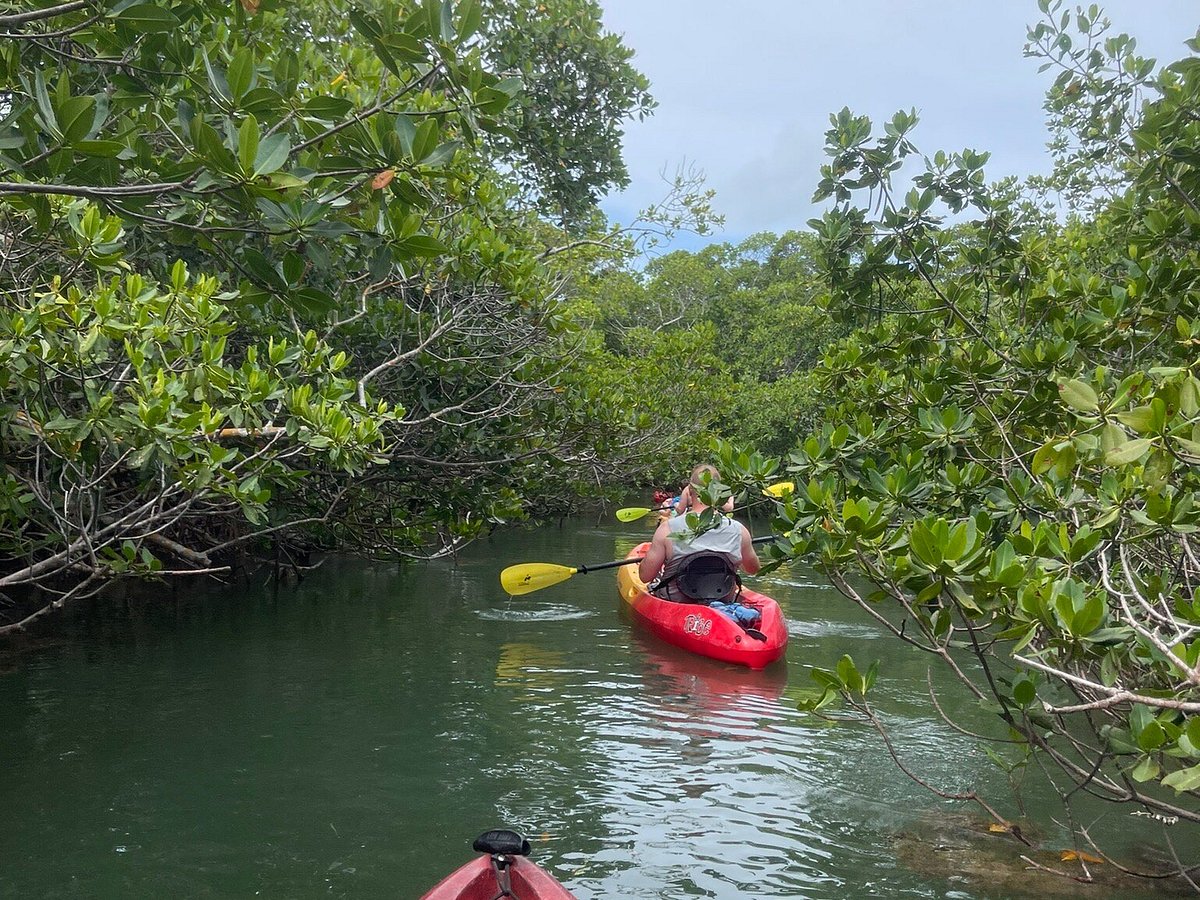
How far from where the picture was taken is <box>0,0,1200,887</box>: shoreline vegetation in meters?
2.78

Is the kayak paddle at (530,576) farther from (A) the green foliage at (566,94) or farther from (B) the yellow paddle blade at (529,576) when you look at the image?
(A) the green foliage at (566,94)

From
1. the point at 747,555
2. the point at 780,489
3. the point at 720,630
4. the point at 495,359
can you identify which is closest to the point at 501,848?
the point at 780,489

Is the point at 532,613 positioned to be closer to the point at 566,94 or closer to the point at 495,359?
the point at 495,359

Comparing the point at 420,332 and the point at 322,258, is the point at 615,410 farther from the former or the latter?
the point at 322,258

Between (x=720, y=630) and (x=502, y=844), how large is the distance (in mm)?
4558

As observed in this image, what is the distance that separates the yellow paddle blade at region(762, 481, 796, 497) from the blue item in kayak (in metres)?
3.12

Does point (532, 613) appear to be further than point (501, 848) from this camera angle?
Yes

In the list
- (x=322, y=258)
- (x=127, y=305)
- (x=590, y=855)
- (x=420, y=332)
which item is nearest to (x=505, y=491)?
(x=420, y=332)

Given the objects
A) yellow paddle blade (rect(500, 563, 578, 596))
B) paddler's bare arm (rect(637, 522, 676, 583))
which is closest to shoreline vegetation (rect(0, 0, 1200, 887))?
yellow paddle blade (rect(500, 563, 578, 596))

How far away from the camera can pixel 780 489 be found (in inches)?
187

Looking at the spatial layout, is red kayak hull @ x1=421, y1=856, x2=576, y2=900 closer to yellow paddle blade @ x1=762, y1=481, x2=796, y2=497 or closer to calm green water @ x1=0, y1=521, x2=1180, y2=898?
calm green water @ x1=0, y1=521, x2=1180, y2=898

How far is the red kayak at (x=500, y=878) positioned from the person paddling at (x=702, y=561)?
185 inches

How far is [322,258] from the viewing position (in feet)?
9.57

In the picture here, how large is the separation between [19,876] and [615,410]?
308 inches
